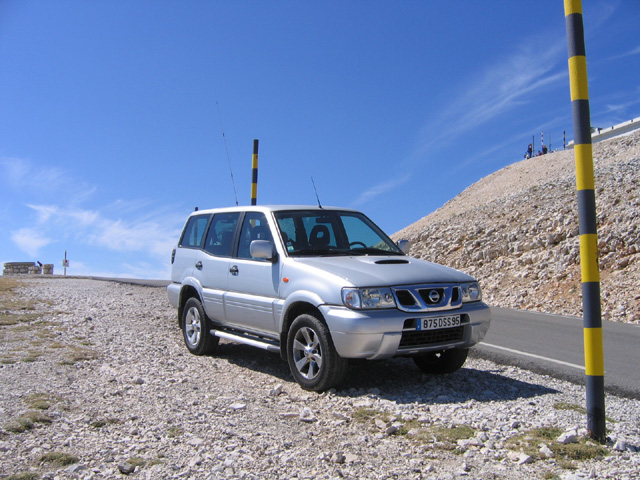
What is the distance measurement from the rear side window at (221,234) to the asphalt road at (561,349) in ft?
12.6

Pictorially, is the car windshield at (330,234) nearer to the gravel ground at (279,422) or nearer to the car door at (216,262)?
the car door at (216,262)

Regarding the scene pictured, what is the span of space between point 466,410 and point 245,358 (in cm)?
372

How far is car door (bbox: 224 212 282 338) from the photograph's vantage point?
6820 millimetres

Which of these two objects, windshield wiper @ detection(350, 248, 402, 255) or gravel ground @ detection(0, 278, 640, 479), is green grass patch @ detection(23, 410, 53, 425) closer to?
gravel ground @ detection(0, 278, 640, 479)

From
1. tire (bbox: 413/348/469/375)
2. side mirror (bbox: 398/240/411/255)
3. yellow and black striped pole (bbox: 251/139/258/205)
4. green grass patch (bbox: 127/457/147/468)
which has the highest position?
yellow and black striped pole (bbox: 251/139/258/205)

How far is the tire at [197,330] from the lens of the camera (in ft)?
26.9

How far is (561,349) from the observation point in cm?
881

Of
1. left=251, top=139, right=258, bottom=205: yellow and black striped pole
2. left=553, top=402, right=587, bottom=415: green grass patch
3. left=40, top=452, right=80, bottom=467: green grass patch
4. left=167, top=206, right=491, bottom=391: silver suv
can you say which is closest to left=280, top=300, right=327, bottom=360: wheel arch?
left=167, top=206, right=491, bottom=391: silver suv

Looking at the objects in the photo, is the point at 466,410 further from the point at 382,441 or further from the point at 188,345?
the point at 188,345

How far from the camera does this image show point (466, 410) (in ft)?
17.7

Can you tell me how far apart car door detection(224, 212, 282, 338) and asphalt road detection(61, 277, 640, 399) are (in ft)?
10.7

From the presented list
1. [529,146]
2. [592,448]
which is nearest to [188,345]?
[592,448]

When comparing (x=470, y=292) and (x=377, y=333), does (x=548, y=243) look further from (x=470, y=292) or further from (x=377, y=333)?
(x=377, y=333)

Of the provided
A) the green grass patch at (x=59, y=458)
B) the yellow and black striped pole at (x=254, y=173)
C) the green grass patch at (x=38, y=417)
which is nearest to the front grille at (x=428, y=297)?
the green grass patch at (x=59, y=458)
